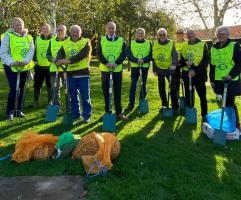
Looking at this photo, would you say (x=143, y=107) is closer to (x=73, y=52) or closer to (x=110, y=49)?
(x=110, y=49)

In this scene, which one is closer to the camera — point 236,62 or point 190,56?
point 236,62

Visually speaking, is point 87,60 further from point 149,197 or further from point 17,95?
point 149,197

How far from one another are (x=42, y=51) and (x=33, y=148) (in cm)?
384

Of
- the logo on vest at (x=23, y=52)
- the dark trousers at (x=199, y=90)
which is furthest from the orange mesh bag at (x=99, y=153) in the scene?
the logo on vest at (x=23, y=52)

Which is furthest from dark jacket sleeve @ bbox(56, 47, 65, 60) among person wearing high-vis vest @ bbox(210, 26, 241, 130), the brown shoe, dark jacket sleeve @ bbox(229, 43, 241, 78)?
dark jacket sleeve @ bbox(229, 43, 241, 78)

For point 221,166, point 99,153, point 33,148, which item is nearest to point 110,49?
point 33,148

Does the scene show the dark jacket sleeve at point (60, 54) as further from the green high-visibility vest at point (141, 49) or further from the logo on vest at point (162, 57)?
the logo on vest at point (162, 57)

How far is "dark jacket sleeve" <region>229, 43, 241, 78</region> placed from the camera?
7.37 m

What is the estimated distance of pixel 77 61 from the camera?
820 cm

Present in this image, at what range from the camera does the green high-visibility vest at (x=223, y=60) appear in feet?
24.4

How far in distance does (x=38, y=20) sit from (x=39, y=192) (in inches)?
503

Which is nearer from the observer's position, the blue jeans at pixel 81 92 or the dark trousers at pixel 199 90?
the blue jeans at pixel 81 92

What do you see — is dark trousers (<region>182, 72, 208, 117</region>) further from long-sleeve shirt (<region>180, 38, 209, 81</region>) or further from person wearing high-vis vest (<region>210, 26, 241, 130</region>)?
person wearing high-vis vest (<region>210, 26, 241, 130</region>)

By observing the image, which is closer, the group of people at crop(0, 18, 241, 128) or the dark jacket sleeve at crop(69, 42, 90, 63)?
the group of people at crop(0, 18, 241, 128)
